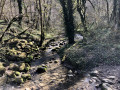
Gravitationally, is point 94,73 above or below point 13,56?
below

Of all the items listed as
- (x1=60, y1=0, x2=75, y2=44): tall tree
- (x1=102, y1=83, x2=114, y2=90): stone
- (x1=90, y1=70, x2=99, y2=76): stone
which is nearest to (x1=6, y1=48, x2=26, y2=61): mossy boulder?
(x1=60, y1=0, x2=75, y2=44): tall tree

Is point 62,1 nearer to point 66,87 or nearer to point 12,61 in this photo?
point 12,61

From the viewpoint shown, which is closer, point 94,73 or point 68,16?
point 94,73

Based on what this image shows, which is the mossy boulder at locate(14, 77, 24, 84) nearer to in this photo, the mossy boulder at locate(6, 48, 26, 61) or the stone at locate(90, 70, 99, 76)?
the mossy boulder at locate(6, 48, 26, 61)

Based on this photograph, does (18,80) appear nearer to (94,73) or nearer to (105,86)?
(94,73)

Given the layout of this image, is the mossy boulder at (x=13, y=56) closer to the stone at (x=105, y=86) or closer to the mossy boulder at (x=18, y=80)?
the mossy boulder at (x=18, y=80)

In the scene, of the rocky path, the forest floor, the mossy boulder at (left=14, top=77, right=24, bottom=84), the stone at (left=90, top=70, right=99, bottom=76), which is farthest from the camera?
the stone at (left=90, top=70, right=99, bottom=76)

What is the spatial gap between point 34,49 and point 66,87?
893cm

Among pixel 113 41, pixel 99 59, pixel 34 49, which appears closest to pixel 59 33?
pixel 34 49

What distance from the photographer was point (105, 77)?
8516 mm

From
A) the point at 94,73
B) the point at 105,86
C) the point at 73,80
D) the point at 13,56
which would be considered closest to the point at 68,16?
the point at 13,56

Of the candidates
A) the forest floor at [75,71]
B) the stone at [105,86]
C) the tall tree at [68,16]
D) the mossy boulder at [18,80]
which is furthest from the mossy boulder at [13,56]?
the stone at [105,86]

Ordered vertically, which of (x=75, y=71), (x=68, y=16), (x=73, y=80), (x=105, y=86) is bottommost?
(x=73, y=80)

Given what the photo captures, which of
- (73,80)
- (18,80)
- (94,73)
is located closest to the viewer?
(18,80)
